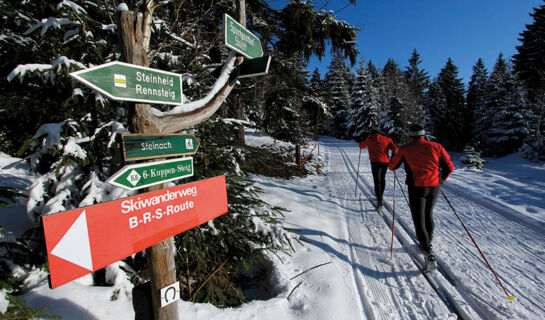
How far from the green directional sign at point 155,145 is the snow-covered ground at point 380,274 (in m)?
1.72

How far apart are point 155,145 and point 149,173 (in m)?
0.20

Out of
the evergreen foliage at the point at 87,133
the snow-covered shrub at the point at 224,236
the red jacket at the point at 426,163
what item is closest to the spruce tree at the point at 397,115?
the red jacket at the point at 426,163

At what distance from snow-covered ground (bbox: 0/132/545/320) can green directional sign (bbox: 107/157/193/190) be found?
63.1 inches

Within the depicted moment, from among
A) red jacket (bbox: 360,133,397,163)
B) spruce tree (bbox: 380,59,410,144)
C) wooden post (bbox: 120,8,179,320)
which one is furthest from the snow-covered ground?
spruce tree (bbox: 380,59,410,144)

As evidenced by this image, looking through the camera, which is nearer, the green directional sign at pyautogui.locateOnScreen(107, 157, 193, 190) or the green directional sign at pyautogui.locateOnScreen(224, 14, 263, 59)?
the green directional sign at pyautogui.locateOnScreen(107, 157, 193, 190)

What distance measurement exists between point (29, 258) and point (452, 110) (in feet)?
148

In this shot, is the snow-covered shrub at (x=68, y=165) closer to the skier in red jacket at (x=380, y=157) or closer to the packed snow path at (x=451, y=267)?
the packed snow path at (x=451, y=267)

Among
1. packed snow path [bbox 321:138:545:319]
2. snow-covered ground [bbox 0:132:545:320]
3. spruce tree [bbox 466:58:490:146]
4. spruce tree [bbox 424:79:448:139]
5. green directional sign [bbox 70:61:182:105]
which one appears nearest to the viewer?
green directional sign [bbox 70:61:182:105]

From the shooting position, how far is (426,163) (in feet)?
11.8

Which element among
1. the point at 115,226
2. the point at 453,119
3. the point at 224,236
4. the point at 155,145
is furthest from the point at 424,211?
the point at 453,119

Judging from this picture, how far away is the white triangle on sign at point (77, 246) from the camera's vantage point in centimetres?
118

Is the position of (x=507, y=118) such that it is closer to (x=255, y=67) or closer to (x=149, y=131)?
(x=255, y=67)

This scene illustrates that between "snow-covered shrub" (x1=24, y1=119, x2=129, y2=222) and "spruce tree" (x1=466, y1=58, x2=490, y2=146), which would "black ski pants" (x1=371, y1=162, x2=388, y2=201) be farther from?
"spruce tree" (x1=466, y1=58, x2=490, y2=146)

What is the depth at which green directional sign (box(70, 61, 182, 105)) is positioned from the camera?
1.37 m
